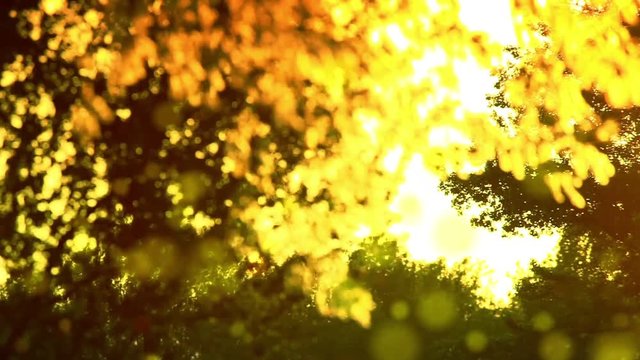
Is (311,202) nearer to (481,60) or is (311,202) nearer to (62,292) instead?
(62,292)

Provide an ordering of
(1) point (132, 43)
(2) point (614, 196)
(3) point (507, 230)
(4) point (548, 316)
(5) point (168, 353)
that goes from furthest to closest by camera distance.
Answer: (4) point (548, 316)
(3) point (507, 230)
(2) point (614, 196)
(5) point (168, 353)
(1) point (132, 43)

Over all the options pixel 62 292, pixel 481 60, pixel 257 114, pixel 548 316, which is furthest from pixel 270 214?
pixel 548 316

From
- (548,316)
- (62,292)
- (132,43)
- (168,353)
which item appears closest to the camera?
(132,43)

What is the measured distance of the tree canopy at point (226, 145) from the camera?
828 cm

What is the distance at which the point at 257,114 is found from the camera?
48.5ft

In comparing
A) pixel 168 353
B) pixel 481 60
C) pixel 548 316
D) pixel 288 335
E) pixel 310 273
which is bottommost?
pixel 481 60

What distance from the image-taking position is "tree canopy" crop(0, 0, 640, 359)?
8281 millimetres

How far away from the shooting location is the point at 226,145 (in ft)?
47.9

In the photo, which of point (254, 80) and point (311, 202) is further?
point (311, 202)

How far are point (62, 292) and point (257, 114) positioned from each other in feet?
18.9

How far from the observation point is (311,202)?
16531 mm

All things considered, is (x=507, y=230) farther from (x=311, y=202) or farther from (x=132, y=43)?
(x=132, y=43)

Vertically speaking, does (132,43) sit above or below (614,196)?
below

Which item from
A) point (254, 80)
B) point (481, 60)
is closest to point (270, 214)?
point (254, 80)
